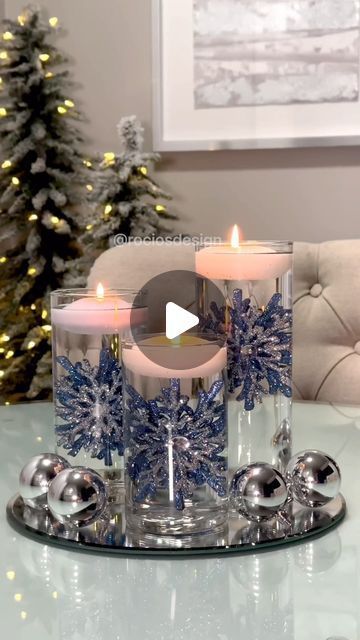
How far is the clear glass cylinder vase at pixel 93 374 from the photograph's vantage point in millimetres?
692

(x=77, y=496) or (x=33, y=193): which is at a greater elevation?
(x=33, y=193)

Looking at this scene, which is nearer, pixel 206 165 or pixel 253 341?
pixel 253 341

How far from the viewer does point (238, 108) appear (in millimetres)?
2732

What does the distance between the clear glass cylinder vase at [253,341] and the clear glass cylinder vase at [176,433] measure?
0.07m

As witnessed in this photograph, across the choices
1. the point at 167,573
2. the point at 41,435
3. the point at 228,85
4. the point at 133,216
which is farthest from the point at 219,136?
the point at 167,573

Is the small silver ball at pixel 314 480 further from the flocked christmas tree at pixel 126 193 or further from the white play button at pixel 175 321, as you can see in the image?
the flocked christmas tree at pixel 126 193

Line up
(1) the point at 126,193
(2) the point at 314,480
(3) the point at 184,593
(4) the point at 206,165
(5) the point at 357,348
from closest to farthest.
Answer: (3) the point at 184,593 < (2) the point at 314,480 < (5) the point at 357,348 < (1) the point at 126,193 < (4) the point at 206,165

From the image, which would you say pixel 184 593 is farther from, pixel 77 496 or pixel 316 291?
pixel 316 291

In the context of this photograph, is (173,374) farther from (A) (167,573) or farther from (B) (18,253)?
(B) (18,253)

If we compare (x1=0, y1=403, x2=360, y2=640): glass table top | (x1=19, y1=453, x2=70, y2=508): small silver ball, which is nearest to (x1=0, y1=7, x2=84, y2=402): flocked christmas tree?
(x1=19, y1=453, x2=70, y2=508): small silver ball

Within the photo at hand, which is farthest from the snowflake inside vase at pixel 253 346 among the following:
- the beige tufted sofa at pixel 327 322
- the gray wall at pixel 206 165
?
the gray wall at pixel 206 165

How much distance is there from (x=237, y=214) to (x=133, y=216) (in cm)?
38

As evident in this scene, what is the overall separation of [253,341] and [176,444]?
0.41 ft

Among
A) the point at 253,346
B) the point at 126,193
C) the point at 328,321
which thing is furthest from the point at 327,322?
the point at 126,193
